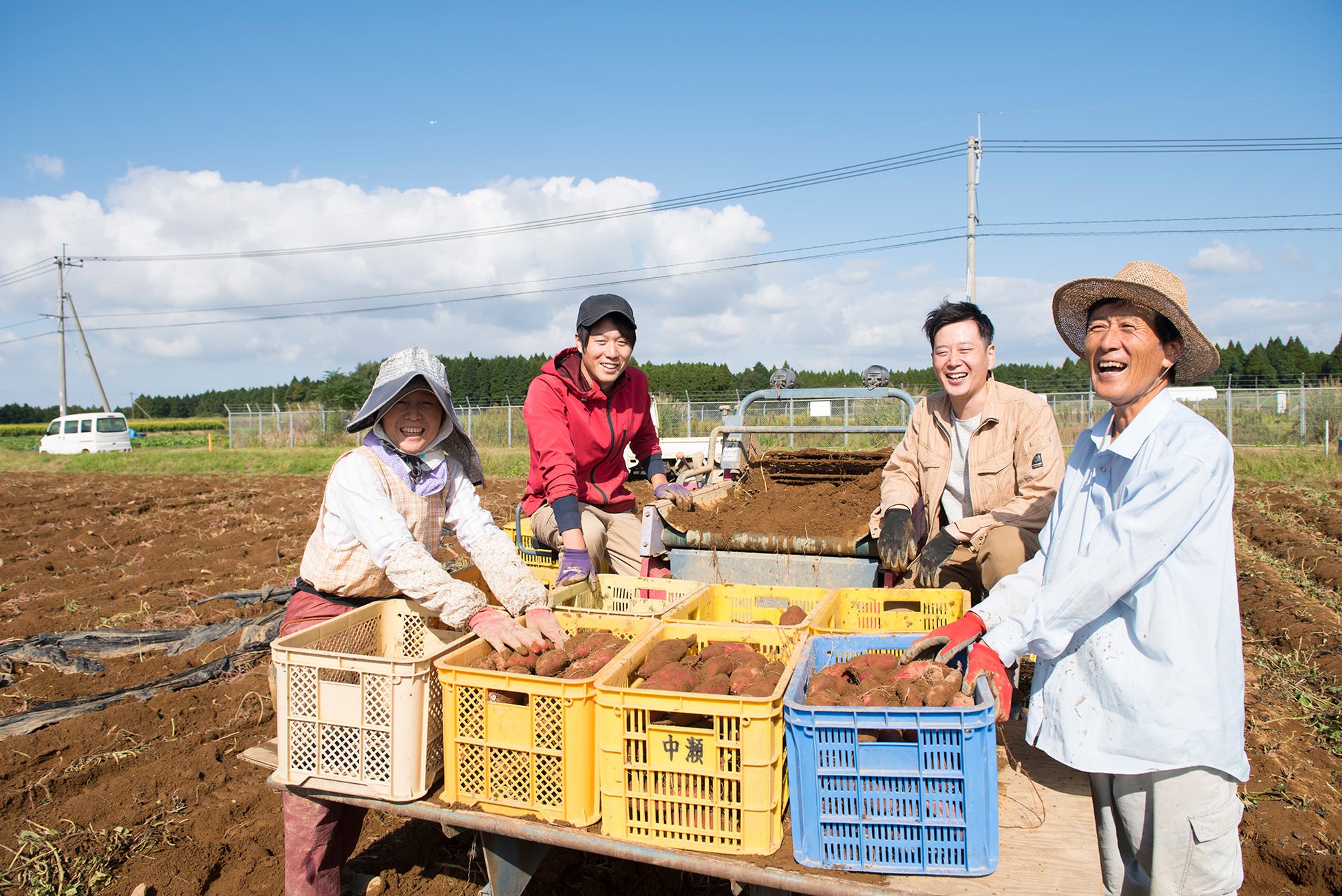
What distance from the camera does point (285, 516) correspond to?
1262 cm

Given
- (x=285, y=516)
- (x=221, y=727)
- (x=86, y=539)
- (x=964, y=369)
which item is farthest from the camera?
(x=285, y=516)

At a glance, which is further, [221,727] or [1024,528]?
[221,727]

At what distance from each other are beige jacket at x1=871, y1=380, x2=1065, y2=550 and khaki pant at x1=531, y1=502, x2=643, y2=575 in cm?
129

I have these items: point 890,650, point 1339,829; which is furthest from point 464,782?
point 1339,829

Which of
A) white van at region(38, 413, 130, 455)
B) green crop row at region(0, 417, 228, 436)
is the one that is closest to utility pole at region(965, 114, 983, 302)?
white van at region(38, 413, 130, 455)

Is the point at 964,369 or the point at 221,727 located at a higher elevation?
the point at 964,369

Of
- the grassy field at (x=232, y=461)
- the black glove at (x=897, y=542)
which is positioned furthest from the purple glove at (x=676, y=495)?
the grassy field at (x=232, y=461)

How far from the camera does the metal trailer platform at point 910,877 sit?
72.4 inches

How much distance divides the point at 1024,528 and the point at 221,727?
433 cm

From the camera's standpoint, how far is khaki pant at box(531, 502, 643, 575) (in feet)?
13.2

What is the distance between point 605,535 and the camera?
166 inches

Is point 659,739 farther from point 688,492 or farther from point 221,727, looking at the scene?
point 221,727

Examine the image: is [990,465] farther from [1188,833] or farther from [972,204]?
[972,204]

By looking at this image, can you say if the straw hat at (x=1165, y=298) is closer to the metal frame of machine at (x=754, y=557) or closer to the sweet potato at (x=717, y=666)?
the sweet potato at (x=717, y=666)
